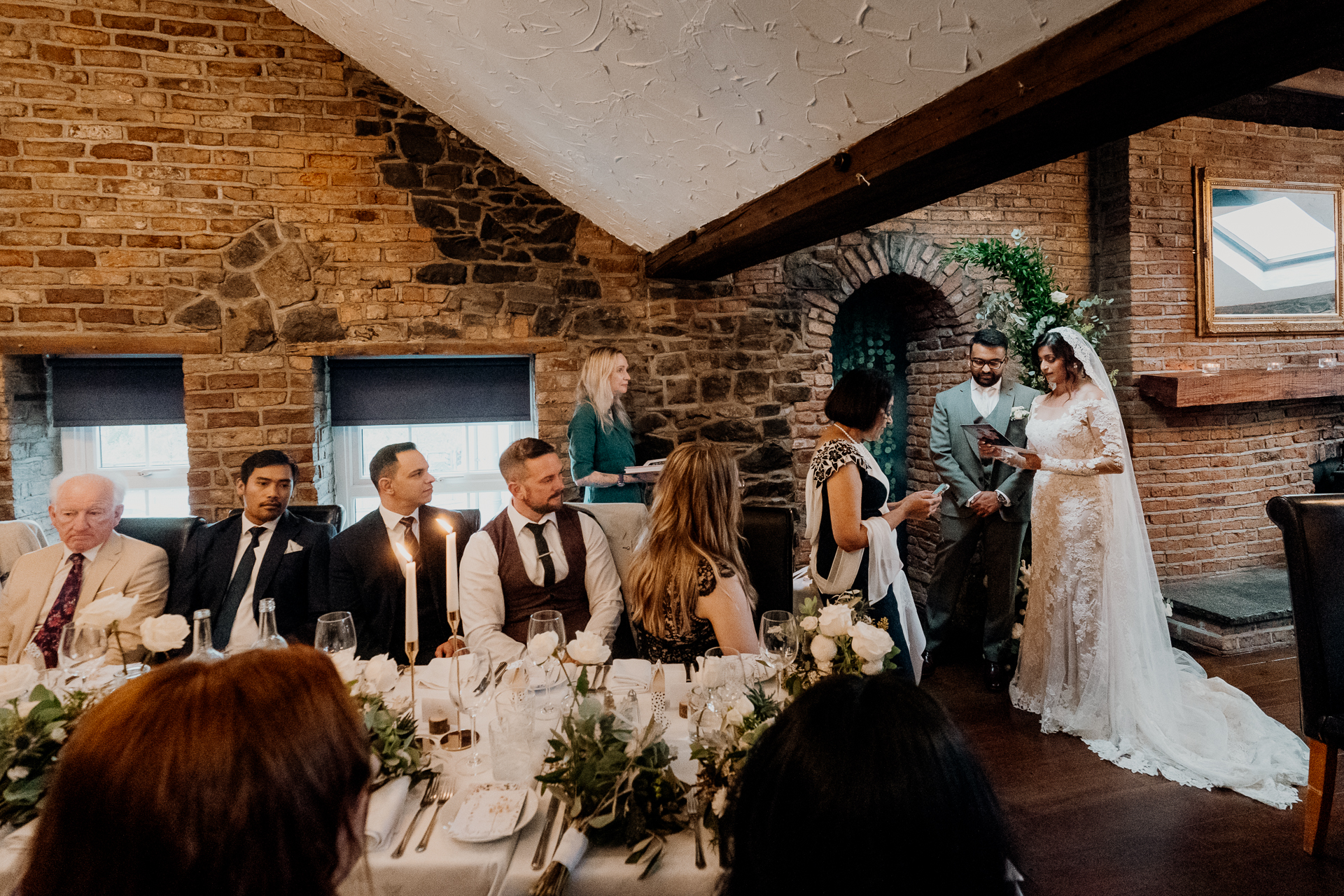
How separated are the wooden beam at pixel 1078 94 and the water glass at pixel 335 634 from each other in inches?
70.6

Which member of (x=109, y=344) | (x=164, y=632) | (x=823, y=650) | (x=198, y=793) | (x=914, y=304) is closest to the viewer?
(x=198, y=793)

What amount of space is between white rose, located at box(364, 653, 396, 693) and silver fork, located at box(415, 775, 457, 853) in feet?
0.85

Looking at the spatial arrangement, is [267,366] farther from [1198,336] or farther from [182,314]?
[1198,336]

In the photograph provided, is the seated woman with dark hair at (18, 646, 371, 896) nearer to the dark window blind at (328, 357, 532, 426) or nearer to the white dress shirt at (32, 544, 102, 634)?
the white dress shirt at (32, 544, 102, 634)

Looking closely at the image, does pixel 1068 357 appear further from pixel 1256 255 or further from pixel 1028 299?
pixel 1256 255

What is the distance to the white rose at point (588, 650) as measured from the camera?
5.34 feet

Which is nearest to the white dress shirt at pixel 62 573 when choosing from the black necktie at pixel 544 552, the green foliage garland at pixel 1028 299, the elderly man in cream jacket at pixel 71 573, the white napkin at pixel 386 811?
the elderly man in cream jacket at pixel 71 573

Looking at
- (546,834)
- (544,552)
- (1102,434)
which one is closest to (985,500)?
(1102,434)

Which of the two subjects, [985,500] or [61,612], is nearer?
[61,612]

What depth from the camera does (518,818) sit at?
4.43ft

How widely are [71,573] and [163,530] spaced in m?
0.43

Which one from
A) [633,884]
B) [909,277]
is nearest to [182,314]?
[633,884]

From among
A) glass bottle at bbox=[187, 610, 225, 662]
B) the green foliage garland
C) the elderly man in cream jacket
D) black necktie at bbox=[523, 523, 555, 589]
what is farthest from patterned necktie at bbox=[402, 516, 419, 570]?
the green foliage garland

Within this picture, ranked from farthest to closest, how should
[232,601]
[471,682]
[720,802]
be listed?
[232,601] → [471,682] → [720,802]
